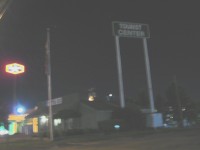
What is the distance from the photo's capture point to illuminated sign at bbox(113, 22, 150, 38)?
160 feet

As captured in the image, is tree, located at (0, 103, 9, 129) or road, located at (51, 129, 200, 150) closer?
road, located at (51, 129, 200, 150)

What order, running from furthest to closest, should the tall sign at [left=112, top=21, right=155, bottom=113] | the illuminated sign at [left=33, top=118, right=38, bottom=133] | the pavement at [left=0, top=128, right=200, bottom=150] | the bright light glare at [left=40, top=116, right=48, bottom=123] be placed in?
the illuminated sign at [left=33, top=118, right=38, bottom=133], the bright light glare at [left=40, top=116, right=48, bottom=123], the tall sign at [left=112, top=21, right=155, bottom=113], the pavement at [left=0, top=128, right=200, bottom=150]

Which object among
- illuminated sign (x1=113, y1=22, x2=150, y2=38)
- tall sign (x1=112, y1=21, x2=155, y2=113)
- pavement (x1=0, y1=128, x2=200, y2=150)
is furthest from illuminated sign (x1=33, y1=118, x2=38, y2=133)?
pavement (x1=0, y1=128, x2=200, y2=150)

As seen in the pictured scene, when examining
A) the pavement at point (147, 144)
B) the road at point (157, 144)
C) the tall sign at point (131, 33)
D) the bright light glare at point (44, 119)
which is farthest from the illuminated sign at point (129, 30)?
the road at point (157, 144)

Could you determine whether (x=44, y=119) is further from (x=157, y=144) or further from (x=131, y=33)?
(x=157, y=144)

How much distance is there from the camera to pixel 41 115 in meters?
61.0

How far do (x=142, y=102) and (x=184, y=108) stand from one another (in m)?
8.64

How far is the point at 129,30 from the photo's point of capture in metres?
48.9

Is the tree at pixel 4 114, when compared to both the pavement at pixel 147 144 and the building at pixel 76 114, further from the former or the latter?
the building at pixel 76 114

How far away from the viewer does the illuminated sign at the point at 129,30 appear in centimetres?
4866

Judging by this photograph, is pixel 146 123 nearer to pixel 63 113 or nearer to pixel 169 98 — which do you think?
pixel 63 113

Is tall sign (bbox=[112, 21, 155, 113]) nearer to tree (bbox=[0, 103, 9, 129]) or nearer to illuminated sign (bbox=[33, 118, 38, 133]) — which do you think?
illuminated sign (bbox=[33, 118, 38, 133])

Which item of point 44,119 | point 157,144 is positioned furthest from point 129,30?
point 157,144

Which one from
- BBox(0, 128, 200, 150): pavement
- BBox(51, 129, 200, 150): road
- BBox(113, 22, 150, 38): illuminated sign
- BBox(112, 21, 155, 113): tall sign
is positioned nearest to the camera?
BBox(51, 129, 200, 150): road
